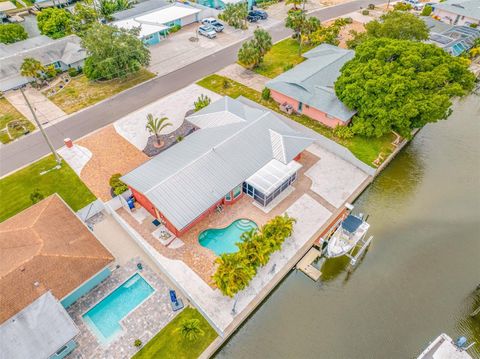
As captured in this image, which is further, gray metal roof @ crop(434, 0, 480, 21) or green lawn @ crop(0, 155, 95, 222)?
gray metal roof @ crop(434, 0, 480, 21)

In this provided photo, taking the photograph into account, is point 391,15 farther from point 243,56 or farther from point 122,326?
point 122,326

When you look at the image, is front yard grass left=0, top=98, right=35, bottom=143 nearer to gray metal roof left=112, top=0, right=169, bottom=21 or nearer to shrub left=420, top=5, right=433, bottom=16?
gray metal roof left=112, top=0, right=169, bottom=21

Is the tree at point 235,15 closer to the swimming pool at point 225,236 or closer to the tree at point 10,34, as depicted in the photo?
the tree at point 10,34

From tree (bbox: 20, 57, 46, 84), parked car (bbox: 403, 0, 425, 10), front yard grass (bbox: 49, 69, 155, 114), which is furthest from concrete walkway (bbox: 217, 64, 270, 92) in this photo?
parked car (bbox: 403, 0, 425, 10)

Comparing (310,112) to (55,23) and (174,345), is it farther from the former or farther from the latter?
(55,23)

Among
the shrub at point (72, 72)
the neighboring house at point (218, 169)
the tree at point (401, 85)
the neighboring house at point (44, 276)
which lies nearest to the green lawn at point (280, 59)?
the tree at point (401, 85)
